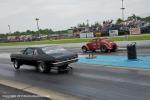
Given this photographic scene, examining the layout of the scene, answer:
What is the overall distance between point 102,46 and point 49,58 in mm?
11608

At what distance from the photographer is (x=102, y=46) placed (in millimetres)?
26906

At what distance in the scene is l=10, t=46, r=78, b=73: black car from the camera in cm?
1577

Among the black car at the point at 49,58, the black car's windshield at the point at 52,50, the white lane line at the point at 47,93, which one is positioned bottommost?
the white lane line at the point at 47,93

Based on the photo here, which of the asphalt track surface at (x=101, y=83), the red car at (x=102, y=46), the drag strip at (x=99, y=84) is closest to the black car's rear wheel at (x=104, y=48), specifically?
the red car at (x=102, y=46)

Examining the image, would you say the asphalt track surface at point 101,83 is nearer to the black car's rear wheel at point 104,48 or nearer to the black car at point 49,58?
the black car at point 49,58

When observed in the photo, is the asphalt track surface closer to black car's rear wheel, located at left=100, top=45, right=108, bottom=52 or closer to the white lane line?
the white lane line

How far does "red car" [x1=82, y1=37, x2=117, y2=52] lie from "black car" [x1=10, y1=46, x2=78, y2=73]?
32.0 ft

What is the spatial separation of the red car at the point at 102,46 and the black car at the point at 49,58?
975 centimetres

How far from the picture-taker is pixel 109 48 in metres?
26.2

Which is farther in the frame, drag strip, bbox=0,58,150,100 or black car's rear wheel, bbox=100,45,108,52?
black car's rear wheel, bbox=100,45,108,52

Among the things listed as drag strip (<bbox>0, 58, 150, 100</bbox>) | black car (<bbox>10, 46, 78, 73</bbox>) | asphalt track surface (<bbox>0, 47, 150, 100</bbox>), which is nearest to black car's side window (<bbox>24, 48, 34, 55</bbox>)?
black car (<bbox>10, 46, 78, 73</bbox>)

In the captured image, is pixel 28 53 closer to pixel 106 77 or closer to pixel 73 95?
pixel 106 77

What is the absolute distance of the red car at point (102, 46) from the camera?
26.3m

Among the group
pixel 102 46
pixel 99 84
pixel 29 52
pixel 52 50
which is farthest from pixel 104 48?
pixel 99 84
